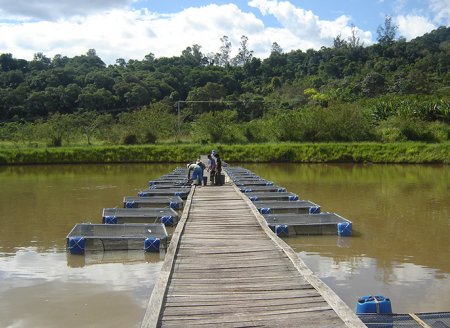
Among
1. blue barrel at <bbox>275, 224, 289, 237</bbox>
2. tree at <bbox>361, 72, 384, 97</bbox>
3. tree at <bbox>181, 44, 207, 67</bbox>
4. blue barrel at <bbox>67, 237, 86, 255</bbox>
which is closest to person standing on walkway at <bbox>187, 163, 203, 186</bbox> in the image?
blue barrel at <bbox>275, 224, 289, 237</bbox>

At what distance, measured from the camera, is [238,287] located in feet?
20.6

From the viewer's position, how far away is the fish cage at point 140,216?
12.6 m

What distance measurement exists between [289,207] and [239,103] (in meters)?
42.2

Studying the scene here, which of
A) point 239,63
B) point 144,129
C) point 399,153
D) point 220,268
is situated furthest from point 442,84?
point 220,268

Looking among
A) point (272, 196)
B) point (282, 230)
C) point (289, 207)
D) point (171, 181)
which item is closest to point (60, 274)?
point (282, 230)

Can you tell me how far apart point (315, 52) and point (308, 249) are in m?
77.3

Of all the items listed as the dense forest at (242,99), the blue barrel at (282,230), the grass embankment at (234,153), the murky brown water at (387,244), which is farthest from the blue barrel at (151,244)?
the dense forest at (242,99)

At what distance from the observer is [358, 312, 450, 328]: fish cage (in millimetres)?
5297

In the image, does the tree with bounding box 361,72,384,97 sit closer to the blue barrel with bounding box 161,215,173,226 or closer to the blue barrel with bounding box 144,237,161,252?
the blue barrel with bounding box 161,215,173,226

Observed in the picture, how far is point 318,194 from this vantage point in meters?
18.8

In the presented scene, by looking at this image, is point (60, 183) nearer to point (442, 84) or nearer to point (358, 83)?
point (358, 83)

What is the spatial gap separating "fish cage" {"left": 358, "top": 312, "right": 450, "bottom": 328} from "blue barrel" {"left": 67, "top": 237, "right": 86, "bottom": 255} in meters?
6.30

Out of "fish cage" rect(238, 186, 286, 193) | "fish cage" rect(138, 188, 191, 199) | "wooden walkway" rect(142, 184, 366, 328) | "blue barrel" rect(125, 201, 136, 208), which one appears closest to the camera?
"wooden walkway" rect(142, 184, 366, 328)

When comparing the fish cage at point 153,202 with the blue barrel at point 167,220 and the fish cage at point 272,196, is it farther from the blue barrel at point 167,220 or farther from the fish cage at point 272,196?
the fish cage at point 272,196
